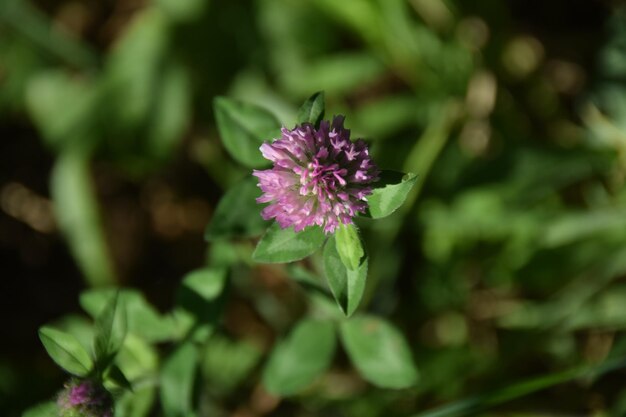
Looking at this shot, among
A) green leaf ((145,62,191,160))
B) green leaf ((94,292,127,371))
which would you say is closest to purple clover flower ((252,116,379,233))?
green leaf ((94,292,127,371))

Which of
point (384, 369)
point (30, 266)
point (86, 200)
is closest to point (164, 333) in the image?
point (384, 369)

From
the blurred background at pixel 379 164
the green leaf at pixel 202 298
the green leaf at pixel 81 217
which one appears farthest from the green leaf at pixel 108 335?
the green leaf at pixel 81 217

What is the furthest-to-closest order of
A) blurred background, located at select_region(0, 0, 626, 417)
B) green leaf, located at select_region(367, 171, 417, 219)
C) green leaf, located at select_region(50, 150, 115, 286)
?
1. green leaf, located at select_region(50, 150, 115, 286)
2. blurred background, located at select_region(0, 0, 626, 417)
3. green leaf, located at select_region(367, 171, 417, 219)

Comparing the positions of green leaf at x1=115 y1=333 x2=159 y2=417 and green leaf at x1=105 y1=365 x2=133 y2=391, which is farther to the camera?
green leaf at x1=115 y1=333 x2=159 y2=417

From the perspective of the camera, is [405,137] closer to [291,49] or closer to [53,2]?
[291,49]

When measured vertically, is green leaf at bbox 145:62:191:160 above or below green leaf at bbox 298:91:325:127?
below

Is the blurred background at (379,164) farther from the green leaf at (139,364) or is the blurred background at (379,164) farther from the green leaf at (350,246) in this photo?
the green leaf at (350,246)

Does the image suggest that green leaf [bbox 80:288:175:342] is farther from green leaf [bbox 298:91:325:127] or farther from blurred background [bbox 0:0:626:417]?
green leaf [bbox 298:91:325:127]
